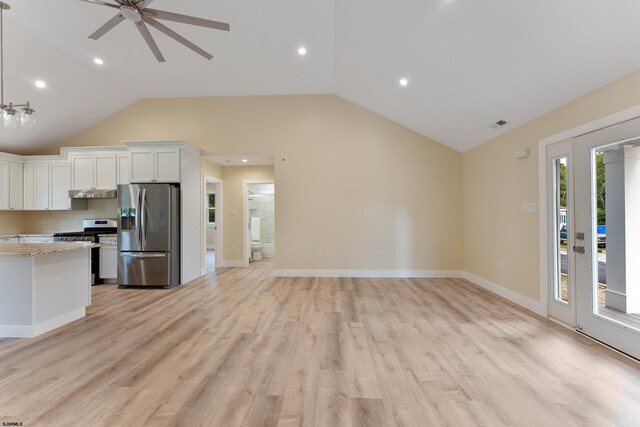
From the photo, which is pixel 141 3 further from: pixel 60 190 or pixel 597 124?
pixel 60 190

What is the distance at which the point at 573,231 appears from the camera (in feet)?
9.68

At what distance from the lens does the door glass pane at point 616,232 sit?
2467mm

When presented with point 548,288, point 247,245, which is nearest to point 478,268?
point 548,288

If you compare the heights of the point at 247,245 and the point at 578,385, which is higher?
the point at 247,245

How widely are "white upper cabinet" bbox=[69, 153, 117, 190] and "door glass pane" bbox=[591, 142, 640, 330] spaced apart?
6988 mm

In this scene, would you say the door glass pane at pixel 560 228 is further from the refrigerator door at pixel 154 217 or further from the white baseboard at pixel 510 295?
the refrigerator door at pixel 154 217

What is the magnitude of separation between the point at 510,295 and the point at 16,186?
8.71 metres

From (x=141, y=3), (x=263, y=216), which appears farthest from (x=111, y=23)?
(x=263, y=216)

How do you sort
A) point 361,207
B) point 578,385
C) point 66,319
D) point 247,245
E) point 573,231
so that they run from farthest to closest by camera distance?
point 247,245
point 361,207
point 66,319
point 573,231
point 578,385

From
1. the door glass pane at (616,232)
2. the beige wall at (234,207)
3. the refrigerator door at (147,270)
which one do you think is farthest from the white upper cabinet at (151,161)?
the door glass pane at (616,232)

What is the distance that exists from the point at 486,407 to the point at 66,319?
4.22 meters

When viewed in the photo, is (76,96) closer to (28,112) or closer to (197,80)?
(197,80)

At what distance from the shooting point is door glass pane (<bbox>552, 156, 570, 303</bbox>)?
123 inches

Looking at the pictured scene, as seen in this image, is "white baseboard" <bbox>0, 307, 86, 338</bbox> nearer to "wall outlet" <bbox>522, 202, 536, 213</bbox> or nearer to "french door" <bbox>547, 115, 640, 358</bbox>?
"french door" <bbox>547, 115, 640, 358</bbox>
